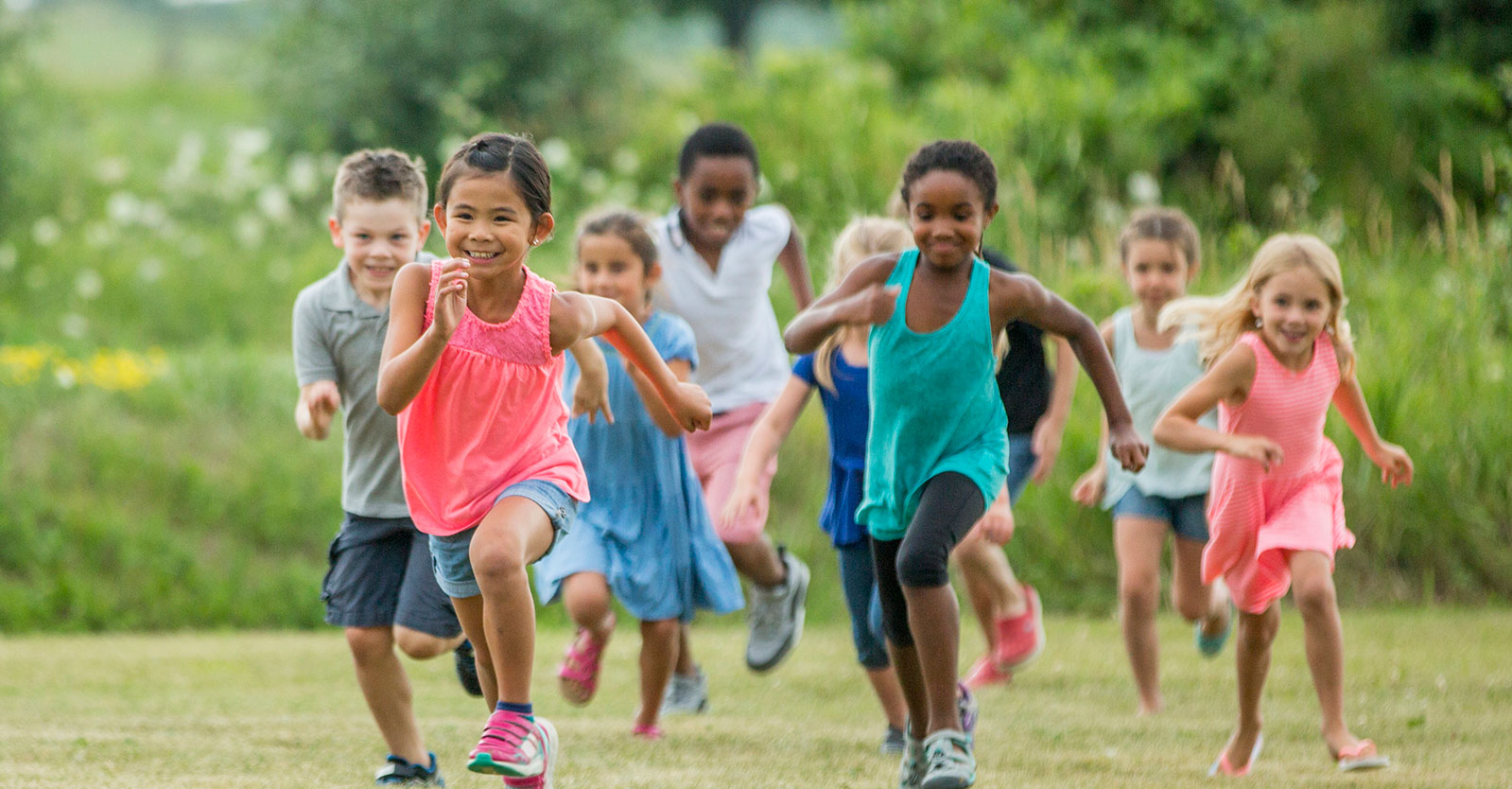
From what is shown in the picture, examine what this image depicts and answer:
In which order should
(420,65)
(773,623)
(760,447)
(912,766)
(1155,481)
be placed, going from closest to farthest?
(912,766)
(760,447)
(773,623)
(1155,481)
(420,65)

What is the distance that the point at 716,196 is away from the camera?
19.6ft

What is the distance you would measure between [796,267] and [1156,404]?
4.72 ft

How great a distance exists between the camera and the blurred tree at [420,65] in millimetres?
13891

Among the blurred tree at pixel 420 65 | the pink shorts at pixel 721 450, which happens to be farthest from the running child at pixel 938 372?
the blurred tree at pixel 420 65

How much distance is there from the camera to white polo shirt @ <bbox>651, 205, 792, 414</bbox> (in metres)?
5.93

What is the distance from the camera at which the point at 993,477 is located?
418cm

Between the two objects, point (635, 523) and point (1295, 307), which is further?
point (635, 523)

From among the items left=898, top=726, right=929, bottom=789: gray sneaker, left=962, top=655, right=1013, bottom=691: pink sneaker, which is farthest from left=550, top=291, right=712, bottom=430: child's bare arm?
left=962, top=655, right=1013, bottom=691: pink sneaker

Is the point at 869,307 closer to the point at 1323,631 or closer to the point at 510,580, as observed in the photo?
the point at 510,580

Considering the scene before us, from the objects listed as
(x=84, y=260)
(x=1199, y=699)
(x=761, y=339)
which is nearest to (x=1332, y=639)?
(x=1199, y=699)

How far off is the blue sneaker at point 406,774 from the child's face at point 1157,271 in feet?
10.3

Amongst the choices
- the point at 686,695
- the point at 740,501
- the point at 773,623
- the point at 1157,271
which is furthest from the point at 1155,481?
the point at 740,501

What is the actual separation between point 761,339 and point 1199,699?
2.13 metres

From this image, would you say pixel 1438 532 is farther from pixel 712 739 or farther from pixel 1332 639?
pixel 712 739
